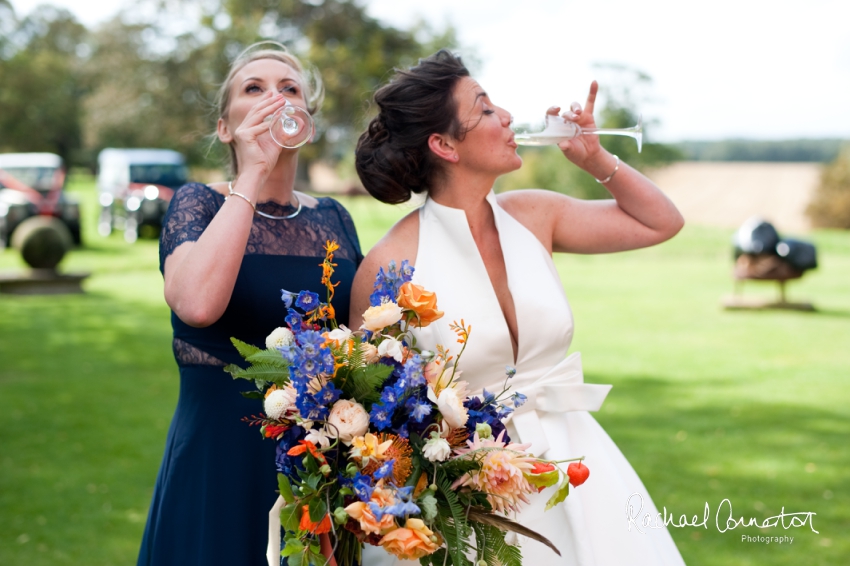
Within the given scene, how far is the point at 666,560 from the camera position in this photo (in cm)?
264

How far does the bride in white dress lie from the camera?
102 inches

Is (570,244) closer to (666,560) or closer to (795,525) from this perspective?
(666,560)

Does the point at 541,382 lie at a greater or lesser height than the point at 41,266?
greater

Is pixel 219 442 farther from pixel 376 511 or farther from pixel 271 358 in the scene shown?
pixel 376 511

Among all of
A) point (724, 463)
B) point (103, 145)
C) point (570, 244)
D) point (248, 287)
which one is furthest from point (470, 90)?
point (103, 145)

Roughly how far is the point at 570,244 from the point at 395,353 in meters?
1.37

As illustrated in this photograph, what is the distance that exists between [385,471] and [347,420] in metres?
0.15

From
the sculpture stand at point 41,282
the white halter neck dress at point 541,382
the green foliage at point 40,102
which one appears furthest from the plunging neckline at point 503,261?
the green foliage at point 40,102

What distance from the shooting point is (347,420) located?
6.12ft

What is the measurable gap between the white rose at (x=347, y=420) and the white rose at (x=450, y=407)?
0.17 m

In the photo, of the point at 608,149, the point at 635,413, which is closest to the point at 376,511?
the point at 635,413

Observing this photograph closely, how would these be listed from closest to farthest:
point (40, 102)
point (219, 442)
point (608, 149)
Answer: point (219, 442)
point (608, 149)
point (40, 102)

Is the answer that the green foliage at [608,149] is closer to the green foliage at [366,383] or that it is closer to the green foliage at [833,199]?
the green foliage at [833,199]

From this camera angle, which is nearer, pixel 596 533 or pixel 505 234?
pixel 596 533
